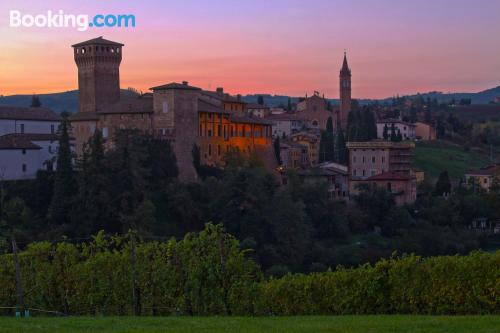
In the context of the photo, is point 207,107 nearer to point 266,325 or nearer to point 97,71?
point 97,71

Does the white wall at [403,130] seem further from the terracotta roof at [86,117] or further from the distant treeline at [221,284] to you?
the distant treeline at [221,284]

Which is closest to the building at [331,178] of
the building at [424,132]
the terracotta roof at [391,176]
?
the terracotta roof at [391,176]

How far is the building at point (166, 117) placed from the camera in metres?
52.1

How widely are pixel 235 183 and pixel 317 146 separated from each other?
115ft

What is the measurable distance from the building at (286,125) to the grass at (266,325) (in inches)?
2955

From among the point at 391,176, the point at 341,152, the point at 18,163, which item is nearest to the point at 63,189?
the point at 18,163

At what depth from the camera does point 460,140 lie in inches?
4294

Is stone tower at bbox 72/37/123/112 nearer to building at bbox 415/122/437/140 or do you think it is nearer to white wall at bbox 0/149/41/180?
white wall at bbox 0/149/41/180

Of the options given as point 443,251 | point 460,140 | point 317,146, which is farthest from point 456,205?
point 460,140

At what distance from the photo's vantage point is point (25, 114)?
172 ft

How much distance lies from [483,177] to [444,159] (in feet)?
47.0

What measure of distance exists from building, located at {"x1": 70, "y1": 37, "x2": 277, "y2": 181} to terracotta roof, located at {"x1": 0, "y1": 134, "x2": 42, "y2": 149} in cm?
566

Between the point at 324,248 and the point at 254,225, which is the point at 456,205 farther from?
the point at 254,225

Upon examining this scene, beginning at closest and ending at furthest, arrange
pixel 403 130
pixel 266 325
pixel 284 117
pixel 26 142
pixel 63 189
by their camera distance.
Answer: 1. pixel 266 325
2. pixel 63 189
3. pixel 26 142
4. pixel 284 117
5. pixel 403 130
